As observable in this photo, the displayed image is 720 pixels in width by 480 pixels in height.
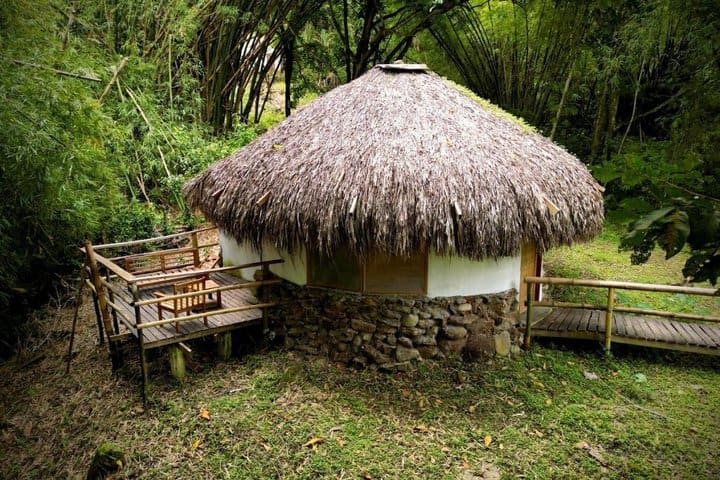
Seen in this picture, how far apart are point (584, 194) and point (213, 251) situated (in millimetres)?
5947

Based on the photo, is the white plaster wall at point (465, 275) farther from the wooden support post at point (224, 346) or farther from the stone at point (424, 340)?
the wooden support post at point (224, 346)

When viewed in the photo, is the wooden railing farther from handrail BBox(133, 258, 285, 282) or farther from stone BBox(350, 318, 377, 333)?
handrail BBox(133, 258, 285, 282)

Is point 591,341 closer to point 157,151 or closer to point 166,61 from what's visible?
point 157,151

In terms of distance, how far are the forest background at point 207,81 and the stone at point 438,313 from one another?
7.35 ft

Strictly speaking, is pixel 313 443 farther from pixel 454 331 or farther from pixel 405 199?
pixel 405 199

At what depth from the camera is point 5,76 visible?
4996 millimetres

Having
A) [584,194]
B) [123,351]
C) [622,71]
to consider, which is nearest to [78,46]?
[123,351]

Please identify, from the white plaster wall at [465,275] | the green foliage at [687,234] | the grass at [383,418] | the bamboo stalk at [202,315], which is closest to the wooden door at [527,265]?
the white plaster wall at [465,275]

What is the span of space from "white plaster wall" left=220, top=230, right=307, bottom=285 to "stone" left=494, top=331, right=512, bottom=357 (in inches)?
89.0

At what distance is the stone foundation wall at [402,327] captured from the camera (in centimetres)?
531

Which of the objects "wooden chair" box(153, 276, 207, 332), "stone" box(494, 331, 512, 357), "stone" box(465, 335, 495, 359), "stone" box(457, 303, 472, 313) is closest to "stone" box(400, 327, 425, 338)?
"stone" box(457, 303, 472, 313)

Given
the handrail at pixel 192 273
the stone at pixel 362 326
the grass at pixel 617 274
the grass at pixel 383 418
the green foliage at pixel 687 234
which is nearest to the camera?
the green foliage at pixel 687 234

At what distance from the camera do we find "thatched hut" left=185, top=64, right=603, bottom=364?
4.82 metres

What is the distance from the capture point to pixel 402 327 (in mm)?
5312
